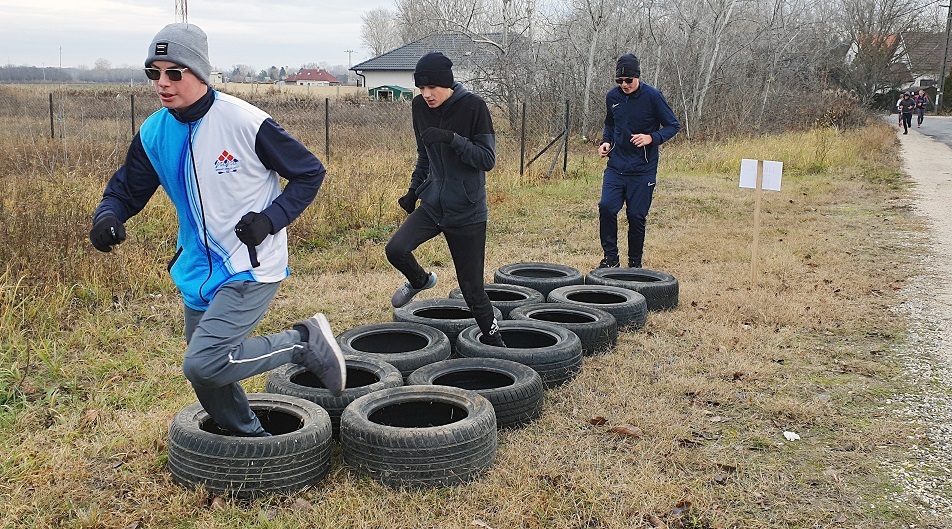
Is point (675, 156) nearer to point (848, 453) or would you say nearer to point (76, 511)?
point (848, 453)

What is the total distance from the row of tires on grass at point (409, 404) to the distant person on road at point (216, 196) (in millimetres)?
427

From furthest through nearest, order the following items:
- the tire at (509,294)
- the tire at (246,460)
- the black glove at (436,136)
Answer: the tire at (509,294) → the black glove at (436,136) → the tire at (246,460)

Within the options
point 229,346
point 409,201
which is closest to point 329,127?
point 409,201

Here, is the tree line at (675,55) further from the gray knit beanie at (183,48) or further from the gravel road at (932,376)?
the gray knit beanie at (183,48)

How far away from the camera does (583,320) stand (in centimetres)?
618

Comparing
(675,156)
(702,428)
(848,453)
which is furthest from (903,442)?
(675,156)

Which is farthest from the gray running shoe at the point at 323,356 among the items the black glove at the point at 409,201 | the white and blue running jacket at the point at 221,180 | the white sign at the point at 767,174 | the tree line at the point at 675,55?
the tree line at the point at 675,55

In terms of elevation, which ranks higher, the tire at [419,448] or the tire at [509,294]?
the tire at [509,294]

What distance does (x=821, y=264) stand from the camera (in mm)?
8977

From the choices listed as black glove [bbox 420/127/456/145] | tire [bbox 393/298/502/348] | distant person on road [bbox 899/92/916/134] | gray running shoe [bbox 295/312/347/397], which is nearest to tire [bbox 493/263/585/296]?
tire [bbox 393/298/502/348]

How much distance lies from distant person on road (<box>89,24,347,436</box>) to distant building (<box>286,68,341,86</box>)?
12367 cm

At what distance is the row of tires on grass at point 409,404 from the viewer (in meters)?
3.47

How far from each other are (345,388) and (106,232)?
1791mm

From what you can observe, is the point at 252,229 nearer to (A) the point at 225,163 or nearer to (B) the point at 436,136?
(A) the point at 225,163
